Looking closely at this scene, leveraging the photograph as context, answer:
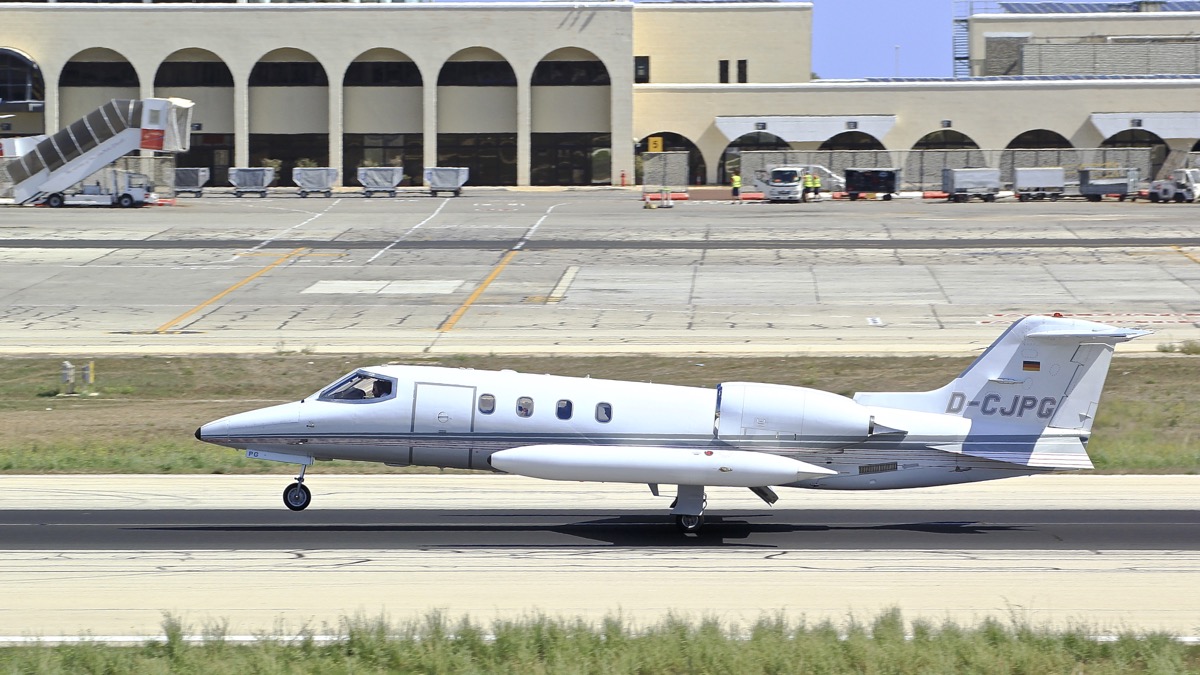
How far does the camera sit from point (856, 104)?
101m

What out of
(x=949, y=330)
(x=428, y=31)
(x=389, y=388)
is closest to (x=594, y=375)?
(x=949, y=330)

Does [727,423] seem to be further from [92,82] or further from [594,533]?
[92,82]

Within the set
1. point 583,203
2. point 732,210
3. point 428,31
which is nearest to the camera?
point 732,210

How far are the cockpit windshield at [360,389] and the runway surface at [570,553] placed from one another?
190 cm

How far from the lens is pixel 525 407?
20.5 metres

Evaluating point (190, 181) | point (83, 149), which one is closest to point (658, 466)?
point (83, 149)

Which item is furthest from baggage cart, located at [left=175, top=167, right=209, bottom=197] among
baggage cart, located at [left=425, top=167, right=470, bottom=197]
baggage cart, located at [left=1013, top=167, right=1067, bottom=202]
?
baggage cart, located at [left=1013, top=167, right=1067, bottom=202]

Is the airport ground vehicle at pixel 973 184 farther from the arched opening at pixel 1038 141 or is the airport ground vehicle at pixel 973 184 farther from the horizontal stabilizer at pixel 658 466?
the horizontal stabilizer at pixel 658 466

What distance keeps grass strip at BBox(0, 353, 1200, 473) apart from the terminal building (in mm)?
62370

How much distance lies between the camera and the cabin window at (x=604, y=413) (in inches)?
804

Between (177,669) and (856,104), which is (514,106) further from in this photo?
(177,669)

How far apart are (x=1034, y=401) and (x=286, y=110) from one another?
88.8m

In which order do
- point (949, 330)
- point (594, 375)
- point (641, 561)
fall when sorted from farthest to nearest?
point (949, 330) < point (594, 375) < point (641, 561)

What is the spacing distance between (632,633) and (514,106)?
294ft
